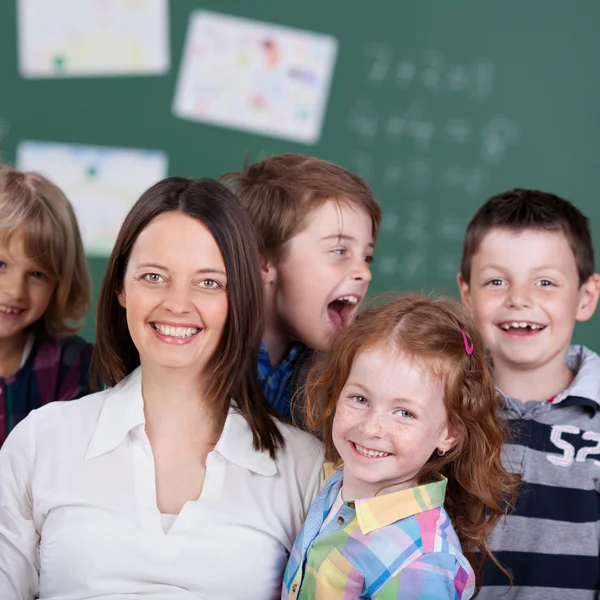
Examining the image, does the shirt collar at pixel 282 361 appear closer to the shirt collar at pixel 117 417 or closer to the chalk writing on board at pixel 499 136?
the shirt collar at pixel 117 417

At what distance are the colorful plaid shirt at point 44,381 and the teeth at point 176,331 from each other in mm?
530

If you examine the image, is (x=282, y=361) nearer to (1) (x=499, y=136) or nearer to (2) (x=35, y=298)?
(2) (x=35, y=298)

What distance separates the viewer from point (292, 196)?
209cm

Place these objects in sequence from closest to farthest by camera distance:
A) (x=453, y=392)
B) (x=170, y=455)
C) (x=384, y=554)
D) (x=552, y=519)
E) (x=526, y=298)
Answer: (x=384, y=554)
(x=453, y=392)
(x=170, y=455)
(x=552, y=519)
(x=526, y=298)

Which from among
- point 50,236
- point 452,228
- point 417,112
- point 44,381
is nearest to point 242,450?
point 44,381

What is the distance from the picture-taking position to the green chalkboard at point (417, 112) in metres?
3.54

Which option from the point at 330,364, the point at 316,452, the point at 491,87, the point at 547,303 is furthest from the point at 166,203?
the point at 491,87

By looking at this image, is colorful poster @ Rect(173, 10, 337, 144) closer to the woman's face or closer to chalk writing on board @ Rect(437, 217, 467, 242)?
chalk writing on board @ Rect(437, 217, 467, 242)

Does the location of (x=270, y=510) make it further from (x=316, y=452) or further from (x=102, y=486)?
(x=102, y=486)

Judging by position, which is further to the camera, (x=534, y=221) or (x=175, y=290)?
(x=534, y=221)

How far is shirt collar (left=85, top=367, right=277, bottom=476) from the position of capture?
1.63m

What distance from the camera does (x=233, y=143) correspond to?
12.0 ft

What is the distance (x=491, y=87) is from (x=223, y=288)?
231cm

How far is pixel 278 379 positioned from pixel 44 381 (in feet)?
1.86
